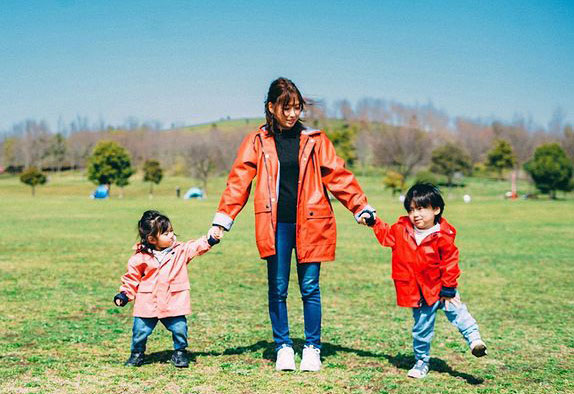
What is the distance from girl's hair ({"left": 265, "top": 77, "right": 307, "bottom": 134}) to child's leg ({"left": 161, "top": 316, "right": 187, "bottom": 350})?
5.69 feet

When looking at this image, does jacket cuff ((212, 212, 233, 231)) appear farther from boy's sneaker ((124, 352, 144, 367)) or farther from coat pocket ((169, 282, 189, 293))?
boy's sneaker ((124, 352, 144, 367))

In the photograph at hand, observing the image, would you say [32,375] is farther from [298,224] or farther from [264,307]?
[264,307]

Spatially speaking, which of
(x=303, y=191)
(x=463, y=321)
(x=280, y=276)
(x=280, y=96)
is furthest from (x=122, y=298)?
(x=463, y=321)

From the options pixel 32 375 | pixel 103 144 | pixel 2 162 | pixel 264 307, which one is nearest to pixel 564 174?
pixel 103 144

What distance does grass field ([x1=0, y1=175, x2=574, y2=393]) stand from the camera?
4.64 meters

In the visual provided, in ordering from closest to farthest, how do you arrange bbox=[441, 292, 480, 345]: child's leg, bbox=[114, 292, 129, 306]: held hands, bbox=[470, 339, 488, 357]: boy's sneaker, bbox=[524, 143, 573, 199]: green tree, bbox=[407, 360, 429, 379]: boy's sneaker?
bbox=[470, 339, 488, 357]: boy's sneaker → bbox=[441, 292, 480, 345]: child's leg → bbox=[407, 360, 429, 379]: boy's sneaker → bbox=[114, 292, 129, 306]: held hands → bbox=[524, 143, 573, 199]: green tree

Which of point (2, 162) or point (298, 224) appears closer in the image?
point (298, 224)

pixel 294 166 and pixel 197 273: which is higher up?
pixel 294 166

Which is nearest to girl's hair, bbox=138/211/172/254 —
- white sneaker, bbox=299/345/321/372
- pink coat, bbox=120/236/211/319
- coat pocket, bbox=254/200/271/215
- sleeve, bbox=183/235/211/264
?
pink coat, bbox=120/236/211/319

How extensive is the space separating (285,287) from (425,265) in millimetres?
1186

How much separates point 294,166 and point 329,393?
179 cm

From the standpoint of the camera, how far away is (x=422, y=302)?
15.9 ft

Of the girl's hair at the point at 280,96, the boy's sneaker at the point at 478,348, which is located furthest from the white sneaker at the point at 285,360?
the girl's hair at the point at 280,96

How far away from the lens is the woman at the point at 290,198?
4961mm
